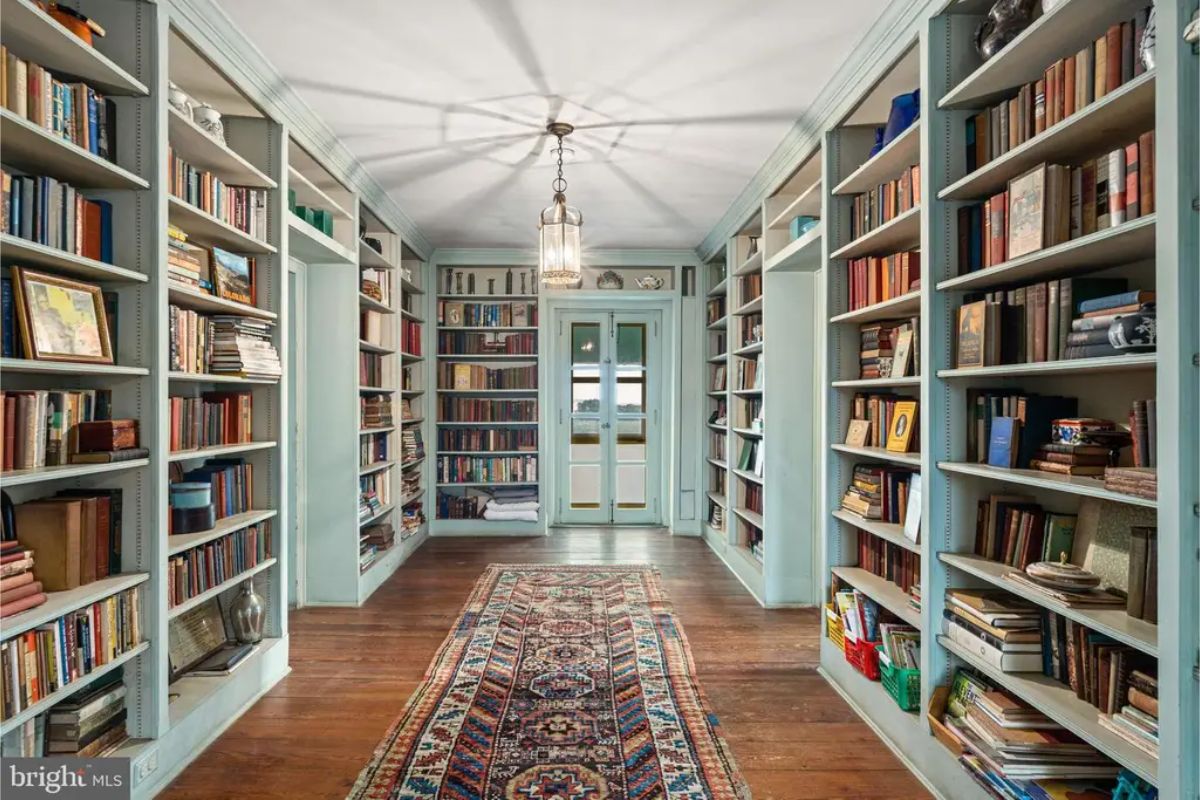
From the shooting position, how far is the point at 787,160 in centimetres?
365

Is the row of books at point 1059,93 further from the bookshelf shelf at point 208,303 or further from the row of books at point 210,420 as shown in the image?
the row of books at point 210,420

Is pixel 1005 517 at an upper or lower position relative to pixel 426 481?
upper

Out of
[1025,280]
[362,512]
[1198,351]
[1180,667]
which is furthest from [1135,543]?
[362,512]

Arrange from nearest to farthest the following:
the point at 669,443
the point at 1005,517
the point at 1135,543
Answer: the point at 1135,543 → the point at 1005,517 → the point at 669,443

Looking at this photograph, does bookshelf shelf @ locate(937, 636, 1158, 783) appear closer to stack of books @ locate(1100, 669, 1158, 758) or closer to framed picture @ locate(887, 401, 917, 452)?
stack of books @ locate(1100, 669, 1158, 758)

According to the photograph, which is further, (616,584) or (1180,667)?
(616,584)

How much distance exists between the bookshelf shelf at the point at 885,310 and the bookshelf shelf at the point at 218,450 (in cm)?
261

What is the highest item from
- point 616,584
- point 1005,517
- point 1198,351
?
point 1198,351

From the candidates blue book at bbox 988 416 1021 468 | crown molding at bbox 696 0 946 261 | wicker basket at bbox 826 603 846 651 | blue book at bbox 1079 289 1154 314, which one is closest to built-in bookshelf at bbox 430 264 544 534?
crown molding at bbox 696 0 946 261

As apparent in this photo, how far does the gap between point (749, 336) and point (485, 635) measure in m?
2.78

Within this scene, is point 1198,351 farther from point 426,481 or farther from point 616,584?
point 426,481

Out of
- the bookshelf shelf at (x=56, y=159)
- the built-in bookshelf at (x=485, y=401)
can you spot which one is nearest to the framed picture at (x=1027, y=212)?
the bookshelf shelf at (x=56, y=159)

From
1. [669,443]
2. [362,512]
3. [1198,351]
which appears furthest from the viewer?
[669,443]

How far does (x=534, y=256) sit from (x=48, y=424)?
457 centimetres
